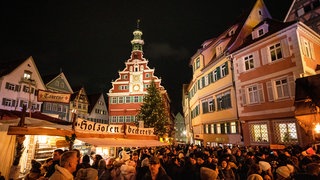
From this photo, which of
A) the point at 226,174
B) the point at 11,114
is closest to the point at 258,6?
the point at 226,174

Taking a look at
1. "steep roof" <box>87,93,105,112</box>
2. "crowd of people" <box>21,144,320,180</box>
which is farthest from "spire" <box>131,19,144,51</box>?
"crowd of people" <box>21,144,320,180</box>

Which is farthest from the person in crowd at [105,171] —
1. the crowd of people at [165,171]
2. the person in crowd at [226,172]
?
the person in crowd at [226,172]

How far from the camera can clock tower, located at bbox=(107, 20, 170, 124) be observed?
47.3 m

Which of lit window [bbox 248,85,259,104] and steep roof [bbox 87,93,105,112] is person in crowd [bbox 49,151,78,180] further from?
steep roof [bbox 87,93,105,112]

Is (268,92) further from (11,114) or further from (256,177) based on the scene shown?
(11,114)

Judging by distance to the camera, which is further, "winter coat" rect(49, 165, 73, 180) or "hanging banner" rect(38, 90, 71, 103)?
"hanging banner" rect(38, 90, 71, 103)

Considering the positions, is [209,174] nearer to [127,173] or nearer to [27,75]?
[127,173]

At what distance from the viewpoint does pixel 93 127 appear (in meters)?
9.34

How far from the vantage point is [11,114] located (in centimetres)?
1230

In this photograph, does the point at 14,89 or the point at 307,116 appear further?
the point at 14,89

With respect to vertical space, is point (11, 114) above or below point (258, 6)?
below

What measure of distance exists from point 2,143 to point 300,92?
39.4 feet

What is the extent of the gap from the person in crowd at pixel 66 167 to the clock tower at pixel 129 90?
43.3m

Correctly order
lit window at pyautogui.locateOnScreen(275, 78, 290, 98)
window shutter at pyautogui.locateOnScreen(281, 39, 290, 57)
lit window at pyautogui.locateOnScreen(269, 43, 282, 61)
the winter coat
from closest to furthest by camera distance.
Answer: the winter coat, lit window at pyautogui.locateOnScreen(275, 78, 290, 98), window shutter at pyautogui.locateOnScreen(281, 39, 290, 57), lit window at pyautogui.locateOnScreen(269, 43, 282, 61)
